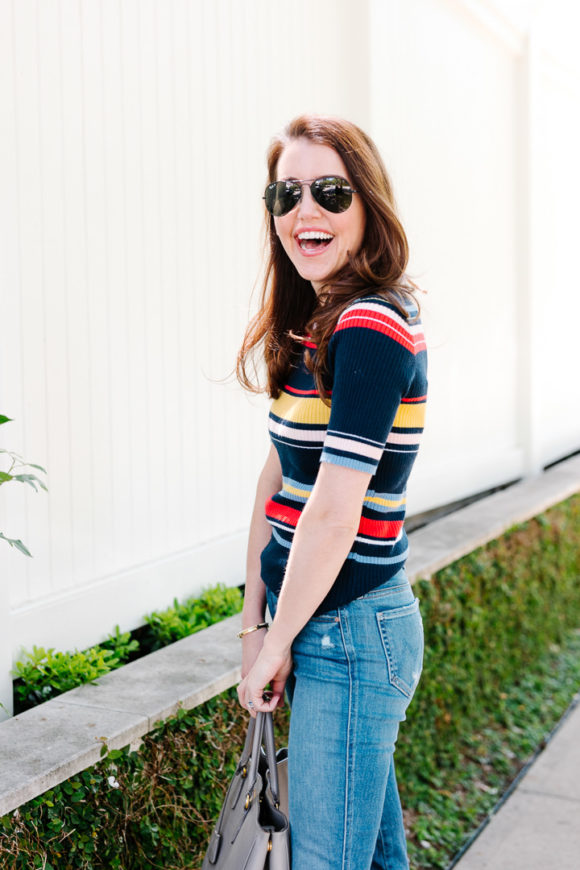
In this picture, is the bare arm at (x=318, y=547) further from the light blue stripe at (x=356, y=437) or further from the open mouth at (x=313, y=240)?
the open mouth at (x=313, y=240)

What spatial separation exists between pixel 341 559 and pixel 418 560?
2486 millimetres

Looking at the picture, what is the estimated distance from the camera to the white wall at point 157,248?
3064 millimetres

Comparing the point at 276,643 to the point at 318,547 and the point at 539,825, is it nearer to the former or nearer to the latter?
the point at 318,547

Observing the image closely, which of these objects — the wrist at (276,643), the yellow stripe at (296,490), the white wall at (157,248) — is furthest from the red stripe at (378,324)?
the white wall at (157,248)

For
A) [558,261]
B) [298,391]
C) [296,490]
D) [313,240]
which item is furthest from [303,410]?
[558,261]

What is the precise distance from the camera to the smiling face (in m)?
2.06

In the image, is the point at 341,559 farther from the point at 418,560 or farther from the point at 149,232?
the point at 418,560

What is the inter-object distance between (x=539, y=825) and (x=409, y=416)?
2443 millimetres

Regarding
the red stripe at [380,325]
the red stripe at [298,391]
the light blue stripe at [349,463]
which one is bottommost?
the light blue stripe at [349,463]

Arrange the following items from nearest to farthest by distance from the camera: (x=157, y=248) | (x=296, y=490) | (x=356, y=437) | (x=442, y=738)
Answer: (x=356, y=437) < (x=296, y=490) < (x=157, y=248) < (x=442, y=738)

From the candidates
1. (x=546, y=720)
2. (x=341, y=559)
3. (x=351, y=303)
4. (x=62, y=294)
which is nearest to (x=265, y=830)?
(x=341, y=559)

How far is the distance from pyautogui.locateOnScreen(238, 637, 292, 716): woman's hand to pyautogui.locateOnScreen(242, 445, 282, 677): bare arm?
0.53 ft

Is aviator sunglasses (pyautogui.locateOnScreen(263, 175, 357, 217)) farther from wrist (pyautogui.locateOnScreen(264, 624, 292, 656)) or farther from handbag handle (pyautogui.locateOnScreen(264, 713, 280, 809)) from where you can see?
handbag handle (pyautogui.locateOnScreen(264, 713, 280, 809))

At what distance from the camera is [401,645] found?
198 centimetres
